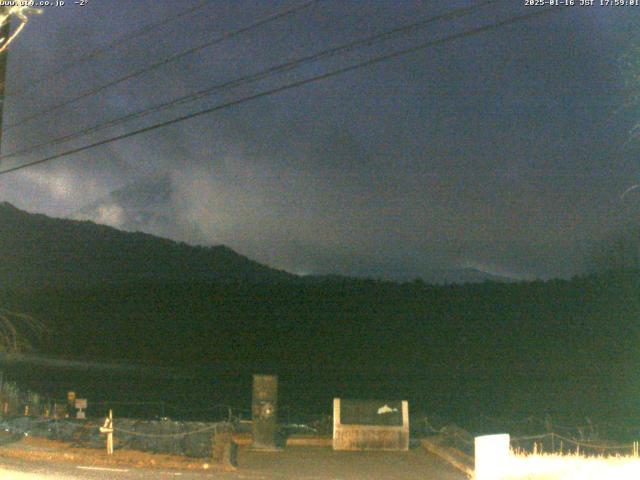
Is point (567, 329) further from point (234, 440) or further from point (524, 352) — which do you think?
point (234, 440)

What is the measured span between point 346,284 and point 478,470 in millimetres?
167496

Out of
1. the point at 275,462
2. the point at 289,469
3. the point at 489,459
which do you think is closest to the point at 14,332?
the point at 275,462

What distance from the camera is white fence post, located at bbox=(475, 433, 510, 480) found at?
50.7 ft

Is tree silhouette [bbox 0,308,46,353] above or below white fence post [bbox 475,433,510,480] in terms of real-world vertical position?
above

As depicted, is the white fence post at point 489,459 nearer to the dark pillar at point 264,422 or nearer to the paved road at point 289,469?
the paved road at point 289,469

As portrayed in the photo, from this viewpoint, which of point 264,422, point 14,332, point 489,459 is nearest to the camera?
point 489,459

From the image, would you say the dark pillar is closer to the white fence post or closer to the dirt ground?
the dirt ground

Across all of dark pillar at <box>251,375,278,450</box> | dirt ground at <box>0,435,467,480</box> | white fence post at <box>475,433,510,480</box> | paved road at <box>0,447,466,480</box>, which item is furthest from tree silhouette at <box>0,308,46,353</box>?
white fence post at <box>475,433,510,480</box>

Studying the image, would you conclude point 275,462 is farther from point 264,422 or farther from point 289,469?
point 264,422

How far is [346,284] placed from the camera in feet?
600

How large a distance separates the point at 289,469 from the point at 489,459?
578cm

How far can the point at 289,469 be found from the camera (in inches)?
760

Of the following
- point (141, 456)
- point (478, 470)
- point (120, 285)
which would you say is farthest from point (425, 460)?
point (120, 285)

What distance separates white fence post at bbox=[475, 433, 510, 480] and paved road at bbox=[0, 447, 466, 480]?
87.7 inches
